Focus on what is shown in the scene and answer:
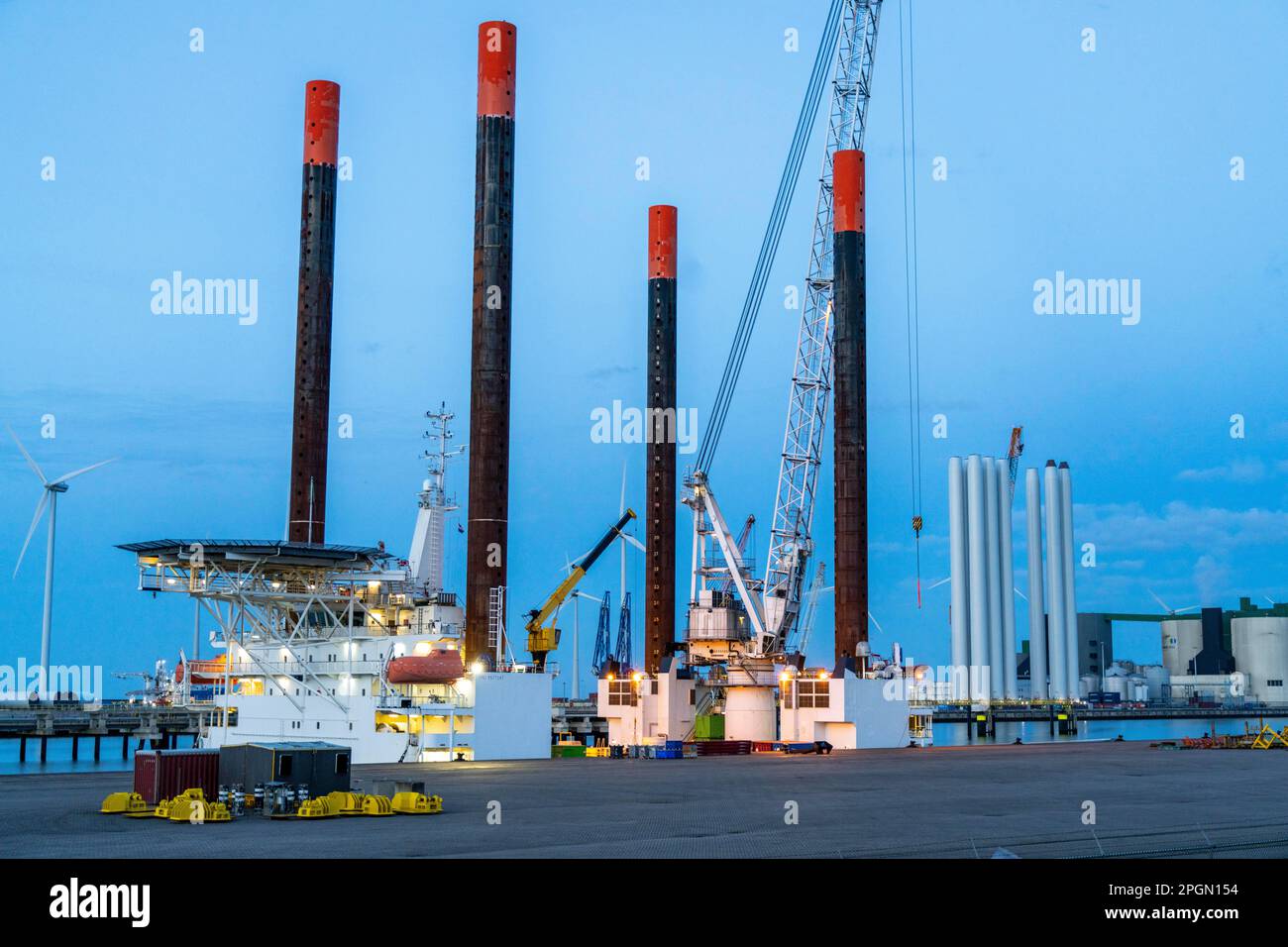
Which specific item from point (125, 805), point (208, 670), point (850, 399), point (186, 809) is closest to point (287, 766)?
point (186, 809)

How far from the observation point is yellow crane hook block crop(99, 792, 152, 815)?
3856cm

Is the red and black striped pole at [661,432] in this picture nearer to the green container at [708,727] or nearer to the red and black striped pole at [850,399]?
the green container at [708,727]

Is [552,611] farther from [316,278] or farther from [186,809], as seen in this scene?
[186,809]

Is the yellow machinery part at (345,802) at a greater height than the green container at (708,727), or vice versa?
the yellow machinery part at (345,802)

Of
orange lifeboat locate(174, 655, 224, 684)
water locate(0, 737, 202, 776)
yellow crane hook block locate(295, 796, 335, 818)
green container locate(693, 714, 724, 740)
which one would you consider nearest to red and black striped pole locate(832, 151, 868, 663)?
green container locate(693, 714, 724, 740)

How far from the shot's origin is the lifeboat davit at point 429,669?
267 ft

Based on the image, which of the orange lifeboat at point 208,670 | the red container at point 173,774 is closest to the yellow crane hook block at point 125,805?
the red container at point 173,774

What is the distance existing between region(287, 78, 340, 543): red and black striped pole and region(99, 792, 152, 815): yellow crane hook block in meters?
76.2

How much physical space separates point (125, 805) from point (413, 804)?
8262 mm

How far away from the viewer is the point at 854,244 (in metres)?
109

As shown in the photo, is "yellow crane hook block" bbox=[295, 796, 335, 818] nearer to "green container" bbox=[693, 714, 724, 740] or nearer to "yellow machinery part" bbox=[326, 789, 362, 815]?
"yellow machinery part" bbox=[326, 789, 362, 815]

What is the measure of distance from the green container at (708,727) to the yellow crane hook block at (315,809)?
67160mm
